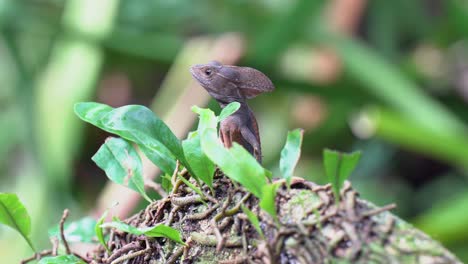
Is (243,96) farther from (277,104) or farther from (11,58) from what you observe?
(277,104)

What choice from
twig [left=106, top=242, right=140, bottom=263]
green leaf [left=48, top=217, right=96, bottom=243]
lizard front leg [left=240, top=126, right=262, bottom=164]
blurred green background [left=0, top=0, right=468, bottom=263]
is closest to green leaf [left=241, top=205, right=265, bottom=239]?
twig [left=106, top=242, right=140, bottom=263]

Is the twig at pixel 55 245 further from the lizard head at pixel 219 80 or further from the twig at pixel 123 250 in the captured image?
the lizard head at pixel 219 80

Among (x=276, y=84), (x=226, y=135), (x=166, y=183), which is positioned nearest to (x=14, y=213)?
(x=166, y=183)

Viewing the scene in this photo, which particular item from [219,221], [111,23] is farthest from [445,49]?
[219,221]

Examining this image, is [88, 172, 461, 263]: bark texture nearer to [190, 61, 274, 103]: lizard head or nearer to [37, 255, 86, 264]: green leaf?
[37, 255, 86, 264]: green leaf

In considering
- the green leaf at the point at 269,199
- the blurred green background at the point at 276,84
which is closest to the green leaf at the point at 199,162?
the green leaf at the point at 269,199

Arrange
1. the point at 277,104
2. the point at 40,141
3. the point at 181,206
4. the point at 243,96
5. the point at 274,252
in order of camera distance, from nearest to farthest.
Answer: the point at 274,252 < the point at 181,206 < the point at 243,96 < the point at 40,141 < the point at 277,104
